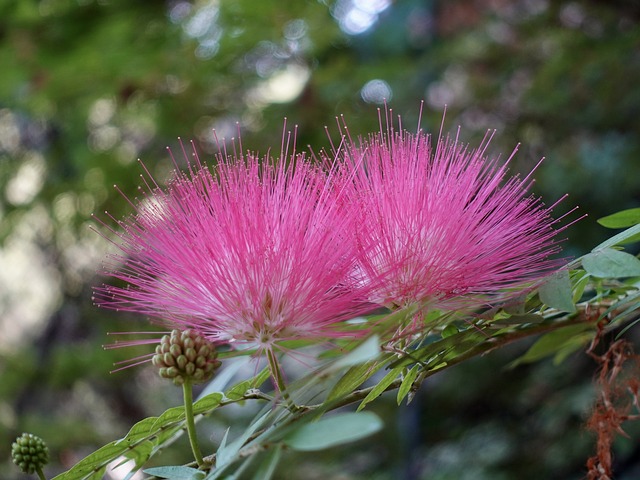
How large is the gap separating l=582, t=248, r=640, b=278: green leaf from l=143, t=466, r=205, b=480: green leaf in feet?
1.23

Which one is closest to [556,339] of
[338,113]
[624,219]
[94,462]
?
[624,219]

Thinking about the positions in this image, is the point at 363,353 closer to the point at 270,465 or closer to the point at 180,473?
the point at 270,465

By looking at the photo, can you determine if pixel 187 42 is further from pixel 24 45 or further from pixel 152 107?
pixel 24 45

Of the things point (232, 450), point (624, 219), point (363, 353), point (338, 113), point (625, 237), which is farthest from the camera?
point (338, 113)

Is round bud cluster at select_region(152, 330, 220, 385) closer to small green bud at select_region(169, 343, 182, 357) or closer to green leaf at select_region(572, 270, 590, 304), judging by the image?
small green bud at select_region(169, 343, 182, 357)

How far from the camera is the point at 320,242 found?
586mm

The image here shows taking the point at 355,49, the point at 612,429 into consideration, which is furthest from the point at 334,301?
the point at 355,49

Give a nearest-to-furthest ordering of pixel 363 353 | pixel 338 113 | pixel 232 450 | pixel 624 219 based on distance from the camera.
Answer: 1. pixel 363 353
2. pixel 232 450
3. pixel 624 219
4. pixel 338 113

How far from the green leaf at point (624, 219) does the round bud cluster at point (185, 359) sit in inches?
17.3

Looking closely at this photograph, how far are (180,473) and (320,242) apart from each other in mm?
225

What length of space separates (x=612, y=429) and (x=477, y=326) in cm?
27

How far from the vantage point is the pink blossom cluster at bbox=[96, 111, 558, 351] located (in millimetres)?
601

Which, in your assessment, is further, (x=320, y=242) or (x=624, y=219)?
(x=624, y=219)

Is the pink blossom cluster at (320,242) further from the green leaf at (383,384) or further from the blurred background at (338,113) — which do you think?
the blurred background at (338,113)
